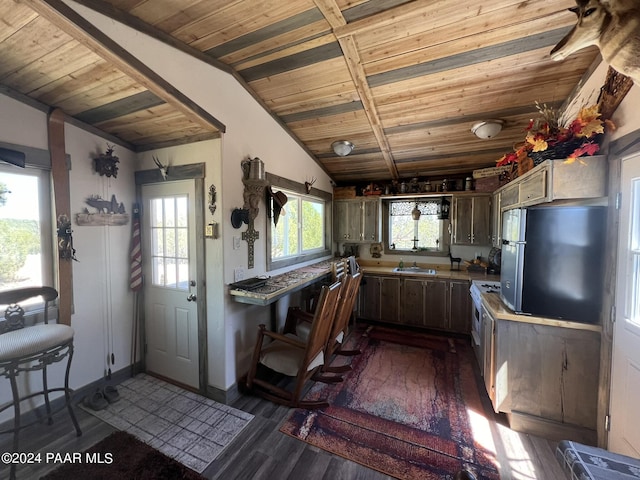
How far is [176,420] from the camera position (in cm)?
216

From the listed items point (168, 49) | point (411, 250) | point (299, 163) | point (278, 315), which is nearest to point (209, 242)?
point (278, 315)

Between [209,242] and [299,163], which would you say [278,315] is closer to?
[209,242]

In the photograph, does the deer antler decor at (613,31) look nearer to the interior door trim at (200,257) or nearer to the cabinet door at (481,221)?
the interior door trim at (200,257)

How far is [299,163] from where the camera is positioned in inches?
141

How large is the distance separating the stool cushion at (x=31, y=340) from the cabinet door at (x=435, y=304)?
13.0 ft

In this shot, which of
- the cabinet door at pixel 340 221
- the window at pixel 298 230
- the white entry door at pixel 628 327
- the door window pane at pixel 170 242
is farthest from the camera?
the cabinet door at pixel 340 221

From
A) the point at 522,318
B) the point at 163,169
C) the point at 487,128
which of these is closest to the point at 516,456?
the point at 522,318

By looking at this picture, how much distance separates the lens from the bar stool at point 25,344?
1658 millimetres

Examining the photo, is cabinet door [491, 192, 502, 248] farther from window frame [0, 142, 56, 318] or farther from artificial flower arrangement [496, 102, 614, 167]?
window frame [0, 142, 56, 318]

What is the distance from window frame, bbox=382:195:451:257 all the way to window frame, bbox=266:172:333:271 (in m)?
0.97

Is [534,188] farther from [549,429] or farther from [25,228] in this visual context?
[25,228]

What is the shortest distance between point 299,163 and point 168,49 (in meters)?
1.90

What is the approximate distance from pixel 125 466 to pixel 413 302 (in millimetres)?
3549

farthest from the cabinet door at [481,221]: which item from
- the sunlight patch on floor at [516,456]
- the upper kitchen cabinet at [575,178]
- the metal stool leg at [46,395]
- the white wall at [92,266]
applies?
the metal stool leg at [46,395]
